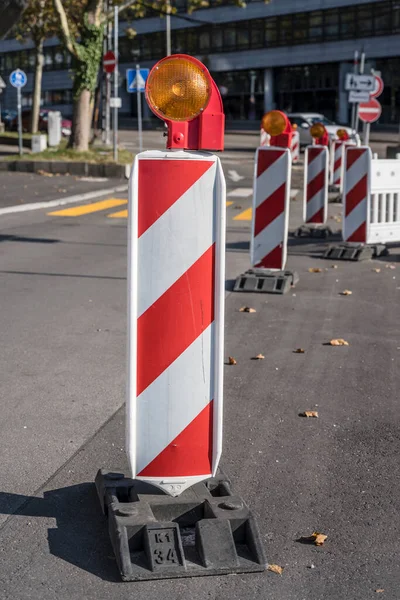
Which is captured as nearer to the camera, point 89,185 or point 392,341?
point 392,341

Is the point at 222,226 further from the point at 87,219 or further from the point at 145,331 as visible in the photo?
the point at 87,219

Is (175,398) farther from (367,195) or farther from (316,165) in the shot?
(316,165)

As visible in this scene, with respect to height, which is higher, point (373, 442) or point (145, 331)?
point (145, 331)

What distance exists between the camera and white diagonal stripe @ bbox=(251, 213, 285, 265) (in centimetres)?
958

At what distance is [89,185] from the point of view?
22.9 meters

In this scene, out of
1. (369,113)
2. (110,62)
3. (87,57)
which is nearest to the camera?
(369,113)

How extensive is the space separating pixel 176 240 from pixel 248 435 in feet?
5.87

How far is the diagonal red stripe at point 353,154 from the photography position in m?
12.1

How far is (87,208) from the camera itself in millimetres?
18453

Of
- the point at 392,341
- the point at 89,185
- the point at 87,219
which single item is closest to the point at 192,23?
the point at 89,185

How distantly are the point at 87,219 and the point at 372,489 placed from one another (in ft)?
41.2

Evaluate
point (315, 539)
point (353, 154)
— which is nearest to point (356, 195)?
point (353, 154)

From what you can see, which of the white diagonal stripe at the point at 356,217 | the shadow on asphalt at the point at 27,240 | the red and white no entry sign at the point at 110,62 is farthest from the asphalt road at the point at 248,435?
the red and white no entry sign at the point at 110,62

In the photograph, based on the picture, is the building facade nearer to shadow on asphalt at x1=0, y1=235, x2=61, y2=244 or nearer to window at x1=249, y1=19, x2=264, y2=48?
window at x1=249, y1=19, x2=264, y2=48
